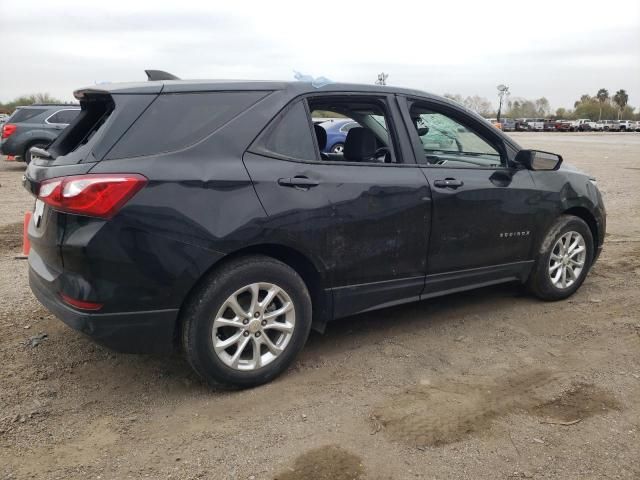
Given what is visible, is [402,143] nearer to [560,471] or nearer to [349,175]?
[349,175]

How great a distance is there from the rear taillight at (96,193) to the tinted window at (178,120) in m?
0.16

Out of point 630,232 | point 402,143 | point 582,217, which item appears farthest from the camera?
point 630,232

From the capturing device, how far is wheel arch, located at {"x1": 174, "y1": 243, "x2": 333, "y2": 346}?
3201 millimetres

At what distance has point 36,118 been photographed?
15109mm

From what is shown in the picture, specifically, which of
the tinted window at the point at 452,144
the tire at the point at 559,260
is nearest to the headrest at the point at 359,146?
the tinted window at the point at 452,144

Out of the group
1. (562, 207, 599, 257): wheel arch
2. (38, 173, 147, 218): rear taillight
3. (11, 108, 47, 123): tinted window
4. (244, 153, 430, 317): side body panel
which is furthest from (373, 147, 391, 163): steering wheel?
(11, 108, 47, 123): tinted window

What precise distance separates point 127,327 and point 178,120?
3.74ft

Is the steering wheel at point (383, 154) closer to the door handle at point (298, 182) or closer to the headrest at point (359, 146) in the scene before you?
the headrest at point (359, 146)

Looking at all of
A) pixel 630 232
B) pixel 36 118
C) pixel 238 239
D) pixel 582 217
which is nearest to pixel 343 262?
pixel 238 239

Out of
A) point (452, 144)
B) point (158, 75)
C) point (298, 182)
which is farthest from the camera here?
point (452, 144)

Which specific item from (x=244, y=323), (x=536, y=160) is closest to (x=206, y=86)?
(x=244, y=323)

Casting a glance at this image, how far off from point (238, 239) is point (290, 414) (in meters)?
0.99

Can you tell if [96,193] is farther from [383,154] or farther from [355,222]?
[383,154]

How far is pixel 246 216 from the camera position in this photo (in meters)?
3.19
